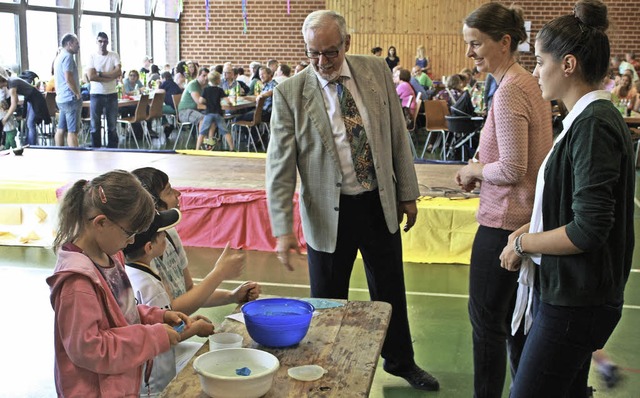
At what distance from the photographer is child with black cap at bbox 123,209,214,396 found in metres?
2.20

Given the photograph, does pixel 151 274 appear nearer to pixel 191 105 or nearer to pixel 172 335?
pixel 172 335

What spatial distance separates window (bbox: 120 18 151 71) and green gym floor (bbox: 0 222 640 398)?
31.9 feet

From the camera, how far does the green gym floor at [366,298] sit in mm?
3166

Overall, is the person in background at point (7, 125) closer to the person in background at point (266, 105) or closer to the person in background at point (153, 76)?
the person in background at point (266, 105)

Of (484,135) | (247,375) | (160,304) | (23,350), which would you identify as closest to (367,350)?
(247,375)

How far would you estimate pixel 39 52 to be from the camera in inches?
487

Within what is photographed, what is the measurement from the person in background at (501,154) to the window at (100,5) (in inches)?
469

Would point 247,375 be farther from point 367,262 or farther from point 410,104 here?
point 410,104

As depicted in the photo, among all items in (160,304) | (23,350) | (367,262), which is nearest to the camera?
(160,304)

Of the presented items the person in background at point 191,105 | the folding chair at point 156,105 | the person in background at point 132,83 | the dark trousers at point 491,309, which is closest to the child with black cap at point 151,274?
the dark trousers at point 491,309

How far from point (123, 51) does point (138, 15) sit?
799 millimetres

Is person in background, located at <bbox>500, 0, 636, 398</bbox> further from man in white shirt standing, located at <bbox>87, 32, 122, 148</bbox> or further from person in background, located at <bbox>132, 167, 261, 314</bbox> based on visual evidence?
man in white shirt standing, located at <bbox>87, 32, 122, 148</bbox>

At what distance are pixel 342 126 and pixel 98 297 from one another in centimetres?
122

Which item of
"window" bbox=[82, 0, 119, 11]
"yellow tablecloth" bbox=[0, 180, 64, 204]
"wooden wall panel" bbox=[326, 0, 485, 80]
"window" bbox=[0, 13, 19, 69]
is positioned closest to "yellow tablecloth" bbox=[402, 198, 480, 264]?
"yellow tablecloth" bbox=[0, 180, 64, 204]
